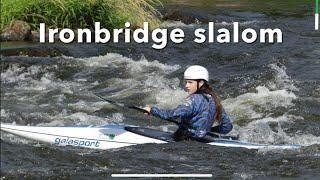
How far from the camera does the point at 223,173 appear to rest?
24.5 ft

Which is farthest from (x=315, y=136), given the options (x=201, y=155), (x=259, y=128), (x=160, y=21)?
(x=160, y=21)

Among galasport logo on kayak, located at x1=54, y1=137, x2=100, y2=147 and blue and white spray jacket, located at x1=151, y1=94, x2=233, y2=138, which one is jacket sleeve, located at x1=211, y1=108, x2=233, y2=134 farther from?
galasport logo on kayak, located at x1=54, y1=137, x2=100, y2=147

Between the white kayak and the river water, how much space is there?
135 mm

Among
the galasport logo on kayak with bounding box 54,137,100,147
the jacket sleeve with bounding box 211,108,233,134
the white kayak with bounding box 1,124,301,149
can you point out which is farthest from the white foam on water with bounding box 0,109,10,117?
the jacket sleeve with bounding box 211,108,233,134

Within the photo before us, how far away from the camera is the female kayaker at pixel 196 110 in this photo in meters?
8.34

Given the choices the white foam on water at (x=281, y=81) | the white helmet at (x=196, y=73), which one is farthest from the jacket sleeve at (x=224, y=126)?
the white foam on water at (x=281, y=81)

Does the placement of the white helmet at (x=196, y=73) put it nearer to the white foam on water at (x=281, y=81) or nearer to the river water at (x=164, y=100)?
the river water at (x=164, y=100)

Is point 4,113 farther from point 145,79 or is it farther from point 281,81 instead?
point 281,81

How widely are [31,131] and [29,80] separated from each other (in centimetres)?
403

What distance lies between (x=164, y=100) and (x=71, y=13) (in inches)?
197

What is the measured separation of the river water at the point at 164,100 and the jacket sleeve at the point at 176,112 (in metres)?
0.38

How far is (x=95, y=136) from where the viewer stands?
880 centimetres

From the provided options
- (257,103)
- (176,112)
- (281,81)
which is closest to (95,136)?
(176,112)

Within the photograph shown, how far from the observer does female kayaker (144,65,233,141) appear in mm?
8336
